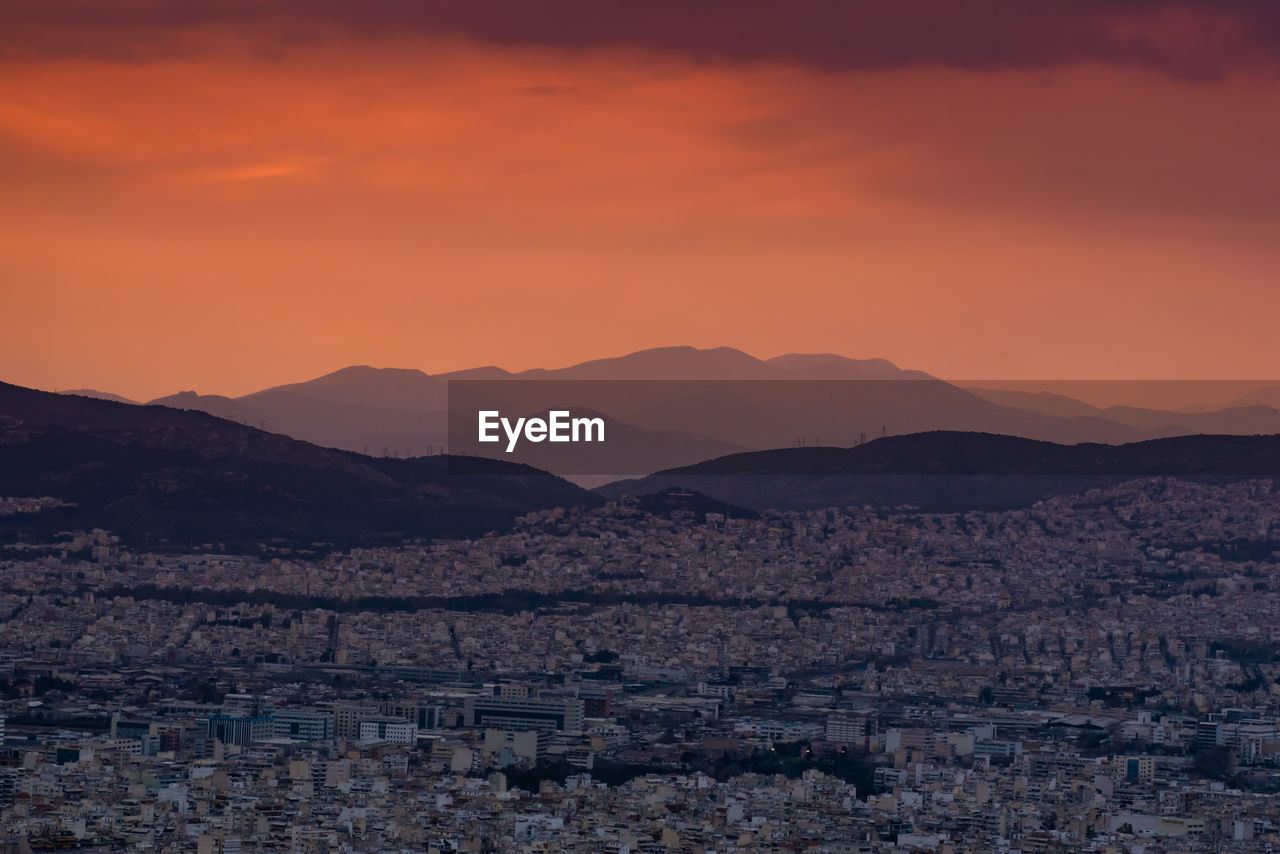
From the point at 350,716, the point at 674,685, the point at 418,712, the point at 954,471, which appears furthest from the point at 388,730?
the point at 954,471

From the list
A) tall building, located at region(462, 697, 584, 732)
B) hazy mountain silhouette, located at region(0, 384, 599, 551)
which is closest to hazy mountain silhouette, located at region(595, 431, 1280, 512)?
hazy mountain silhouette, located at region(0, 384, 599, 551)

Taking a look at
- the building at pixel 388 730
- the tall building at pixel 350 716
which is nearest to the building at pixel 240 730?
the tall building at pixel 350 716

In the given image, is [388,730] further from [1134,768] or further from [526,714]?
[1134,768]

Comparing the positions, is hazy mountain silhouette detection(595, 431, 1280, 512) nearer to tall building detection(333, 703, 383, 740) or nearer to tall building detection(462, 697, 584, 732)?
tall building detection(462, 697, 584, 732)

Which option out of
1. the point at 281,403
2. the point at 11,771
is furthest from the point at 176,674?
the point at 281,403

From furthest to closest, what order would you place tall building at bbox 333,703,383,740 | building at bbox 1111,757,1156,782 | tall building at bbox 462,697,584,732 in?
tall building at bbox 462,697,584,732 → tall building at bbox 333,703,383,740 → building at bbox 1111,757,1156,782

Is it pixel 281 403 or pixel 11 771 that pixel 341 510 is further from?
pixel 11 771
